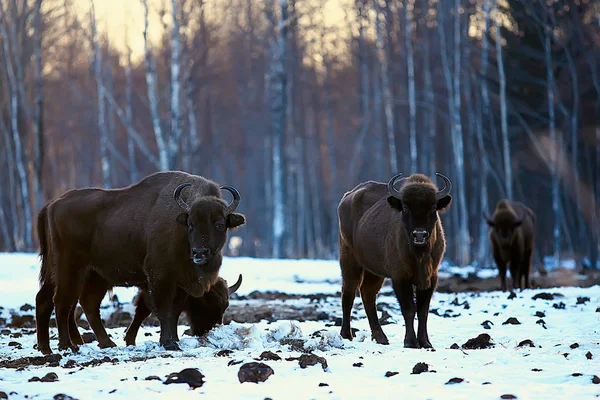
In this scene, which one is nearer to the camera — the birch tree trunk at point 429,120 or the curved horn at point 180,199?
the curved horn at point 180,199

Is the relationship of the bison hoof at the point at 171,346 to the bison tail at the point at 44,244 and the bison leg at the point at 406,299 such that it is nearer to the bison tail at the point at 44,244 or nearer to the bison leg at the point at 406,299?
the bison tail at the point at 44,244

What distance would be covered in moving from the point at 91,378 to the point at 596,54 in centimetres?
2414

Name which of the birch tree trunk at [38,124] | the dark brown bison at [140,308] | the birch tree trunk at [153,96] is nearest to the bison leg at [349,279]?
the dark brown bison at [140,308]

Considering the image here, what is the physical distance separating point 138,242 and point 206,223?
3.92 feet

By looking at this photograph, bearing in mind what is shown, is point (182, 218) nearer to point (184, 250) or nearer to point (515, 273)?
point (184, 250)

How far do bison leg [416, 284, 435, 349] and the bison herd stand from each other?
0.01 m

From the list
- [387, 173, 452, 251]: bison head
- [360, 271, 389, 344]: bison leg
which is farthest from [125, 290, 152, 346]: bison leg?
[387, 173, 452, 251]: bison head

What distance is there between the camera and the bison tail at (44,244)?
11.1 metres

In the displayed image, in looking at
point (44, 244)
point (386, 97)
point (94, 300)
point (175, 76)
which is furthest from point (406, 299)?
point (386, 97)

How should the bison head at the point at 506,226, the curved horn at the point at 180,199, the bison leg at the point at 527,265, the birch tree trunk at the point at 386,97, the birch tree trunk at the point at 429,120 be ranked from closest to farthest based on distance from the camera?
the curved horn at the point at 180,199 < the bison head at the point at 506,226 < the bison leg at the point at 527,265 < the birch tree trunk at the point at 429,120 < the birch tree trunk at the point at 386,97

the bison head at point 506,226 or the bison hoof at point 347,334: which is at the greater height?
the bison head at point 506,226

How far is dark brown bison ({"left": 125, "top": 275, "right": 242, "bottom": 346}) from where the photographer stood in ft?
35.1

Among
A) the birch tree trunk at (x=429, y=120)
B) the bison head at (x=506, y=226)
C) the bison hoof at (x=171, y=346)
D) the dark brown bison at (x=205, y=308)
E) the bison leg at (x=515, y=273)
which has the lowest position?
the bison leg at (x=515, y=273)

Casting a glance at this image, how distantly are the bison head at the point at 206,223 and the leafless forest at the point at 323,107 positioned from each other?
1914 cm
